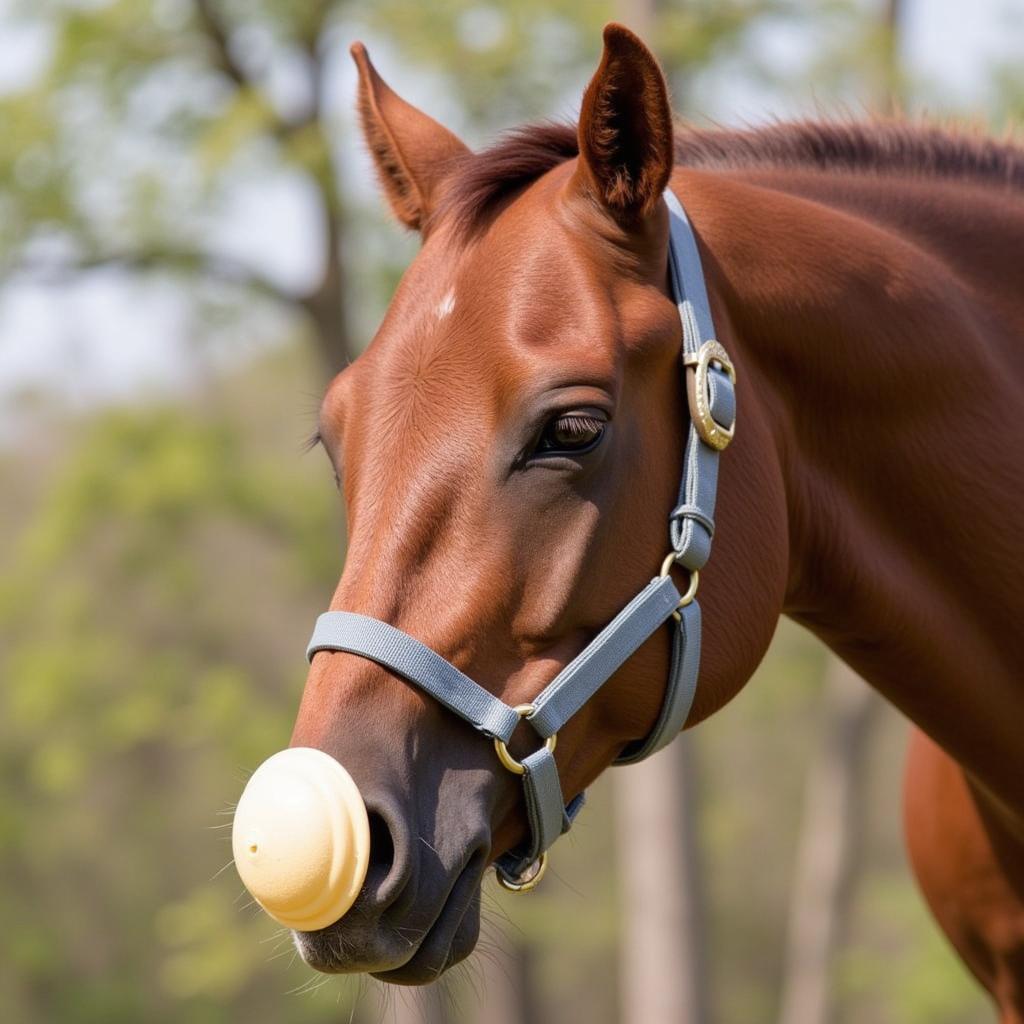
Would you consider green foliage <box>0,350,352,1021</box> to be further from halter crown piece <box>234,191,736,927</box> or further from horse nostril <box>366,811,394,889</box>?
horse nostril <box>366,811,394,889</box>

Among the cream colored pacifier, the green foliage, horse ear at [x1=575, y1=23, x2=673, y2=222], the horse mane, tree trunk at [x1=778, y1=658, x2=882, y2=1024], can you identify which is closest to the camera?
the cream colored pacifier

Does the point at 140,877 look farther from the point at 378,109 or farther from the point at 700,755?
the point at 378,109

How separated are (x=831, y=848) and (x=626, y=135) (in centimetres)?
1497

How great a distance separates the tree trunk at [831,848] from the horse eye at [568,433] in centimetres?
1395

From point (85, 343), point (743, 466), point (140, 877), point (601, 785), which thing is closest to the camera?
point (743, 466)

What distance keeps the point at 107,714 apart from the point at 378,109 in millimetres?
15115

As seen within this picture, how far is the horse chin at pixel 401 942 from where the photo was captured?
2.13 metres

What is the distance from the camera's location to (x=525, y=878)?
7.87 feet

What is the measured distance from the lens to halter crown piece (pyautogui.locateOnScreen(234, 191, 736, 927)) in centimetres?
222

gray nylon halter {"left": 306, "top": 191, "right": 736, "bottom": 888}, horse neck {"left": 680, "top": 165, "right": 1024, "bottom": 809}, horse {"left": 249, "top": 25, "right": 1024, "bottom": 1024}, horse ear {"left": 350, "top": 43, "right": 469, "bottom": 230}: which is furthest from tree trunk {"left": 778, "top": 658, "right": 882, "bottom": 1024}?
gray nylon halter {"left": 306, "top": 191, "right": 736, "bottom": 888}

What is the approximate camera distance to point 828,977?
54.3 ft

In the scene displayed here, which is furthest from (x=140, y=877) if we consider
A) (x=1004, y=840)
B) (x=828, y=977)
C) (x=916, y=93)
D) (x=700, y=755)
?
(x=1004, y=840)

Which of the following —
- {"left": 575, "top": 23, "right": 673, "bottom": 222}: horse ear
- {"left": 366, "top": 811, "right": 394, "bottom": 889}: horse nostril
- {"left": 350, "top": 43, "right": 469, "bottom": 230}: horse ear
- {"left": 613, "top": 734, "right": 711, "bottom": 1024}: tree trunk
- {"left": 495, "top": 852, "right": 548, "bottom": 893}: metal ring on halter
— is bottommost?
{"left": 613, "top": 734, "right": 711, "bottom": 1024}: tree trunk

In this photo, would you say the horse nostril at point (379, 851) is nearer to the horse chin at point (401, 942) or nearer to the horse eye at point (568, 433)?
the horse chin at point (401, 942)
